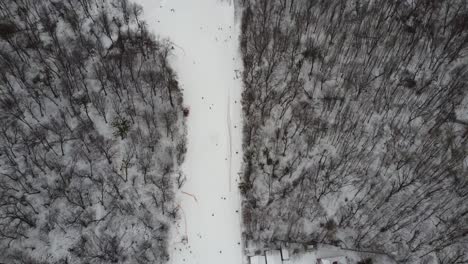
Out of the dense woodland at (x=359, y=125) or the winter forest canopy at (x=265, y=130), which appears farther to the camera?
the dense woodland at (x=359, y=125)

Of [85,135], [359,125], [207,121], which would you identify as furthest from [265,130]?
[85,135]

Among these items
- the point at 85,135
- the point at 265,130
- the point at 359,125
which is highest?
the point at 85,135

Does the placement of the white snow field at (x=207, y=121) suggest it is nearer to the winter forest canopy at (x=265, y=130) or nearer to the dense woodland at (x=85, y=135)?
the winter forest canopy at (x=265, y=130)

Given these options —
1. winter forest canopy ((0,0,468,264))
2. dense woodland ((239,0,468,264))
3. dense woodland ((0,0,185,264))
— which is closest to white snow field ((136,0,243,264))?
winter forest canopy ((0,0,468,264))

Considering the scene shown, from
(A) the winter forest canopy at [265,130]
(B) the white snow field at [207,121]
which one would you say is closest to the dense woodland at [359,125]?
(A) the winter forest canopy at [265,130]

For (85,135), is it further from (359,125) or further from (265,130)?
(359,125)

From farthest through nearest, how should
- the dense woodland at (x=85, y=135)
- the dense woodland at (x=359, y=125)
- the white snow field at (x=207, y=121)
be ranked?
the dense woodland at (x=359, y=125) < the white snow field at (x=207, y=121) < the dense woodland at (x=85, y=135)

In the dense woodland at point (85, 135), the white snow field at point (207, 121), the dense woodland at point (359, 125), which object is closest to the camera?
the dense woodland at point (85, 135)
